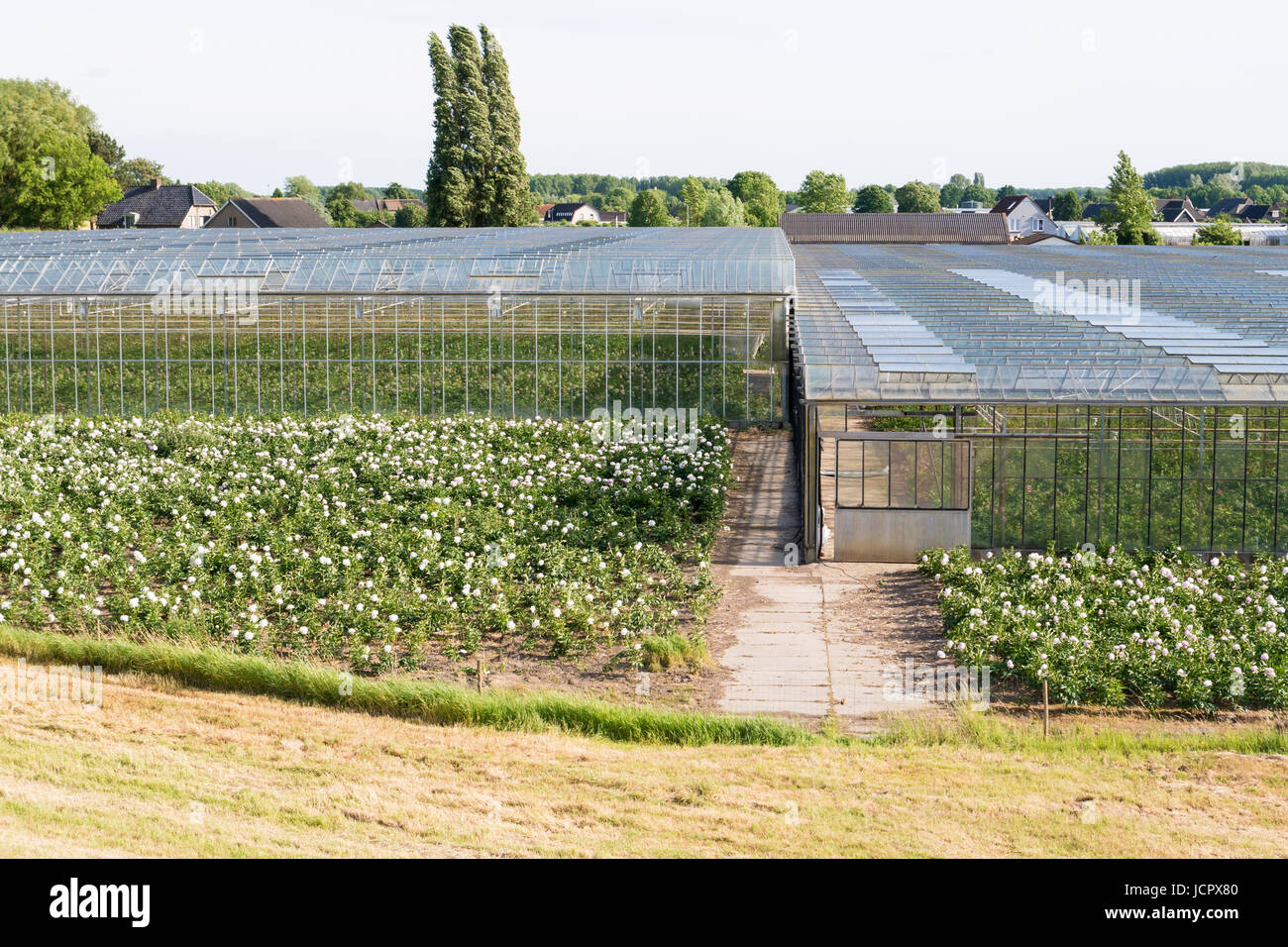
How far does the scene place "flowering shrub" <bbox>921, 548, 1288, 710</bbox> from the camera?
1425 cm

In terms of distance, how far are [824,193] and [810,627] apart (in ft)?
294

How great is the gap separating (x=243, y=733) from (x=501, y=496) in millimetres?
9115

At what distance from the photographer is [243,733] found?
13.1 m

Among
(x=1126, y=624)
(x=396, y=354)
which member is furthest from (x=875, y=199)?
(x=1126, y=624)

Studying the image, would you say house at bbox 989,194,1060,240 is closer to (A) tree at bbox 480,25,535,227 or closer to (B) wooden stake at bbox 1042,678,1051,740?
(A) tree at bbox 480,25,535,227

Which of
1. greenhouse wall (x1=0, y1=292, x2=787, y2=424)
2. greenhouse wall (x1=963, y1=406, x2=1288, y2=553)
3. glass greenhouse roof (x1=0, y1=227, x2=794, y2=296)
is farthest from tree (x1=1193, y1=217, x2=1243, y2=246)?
greenhouse wall (x1=963, y1=406, x2=1288, y2=553)

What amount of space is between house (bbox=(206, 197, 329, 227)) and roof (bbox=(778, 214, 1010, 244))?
28.7m

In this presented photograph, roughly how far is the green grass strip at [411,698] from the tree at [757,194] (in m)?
105

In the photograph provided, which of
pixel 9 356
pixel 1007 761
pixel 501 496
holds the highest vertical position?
pixel 9 356

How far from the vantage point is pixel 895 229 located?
7025 centimetres

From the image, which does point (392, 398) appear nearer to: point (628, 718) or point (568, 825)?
point (628, 718)

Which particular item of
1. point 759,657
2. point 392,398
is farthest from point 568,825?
point 392,398

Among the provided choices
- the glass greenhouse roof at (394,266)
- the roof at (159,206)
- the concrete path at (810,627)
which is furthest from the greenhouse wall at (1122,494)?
the roof at (159,206)

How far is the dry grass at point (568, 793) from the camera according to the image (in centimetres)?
1041
